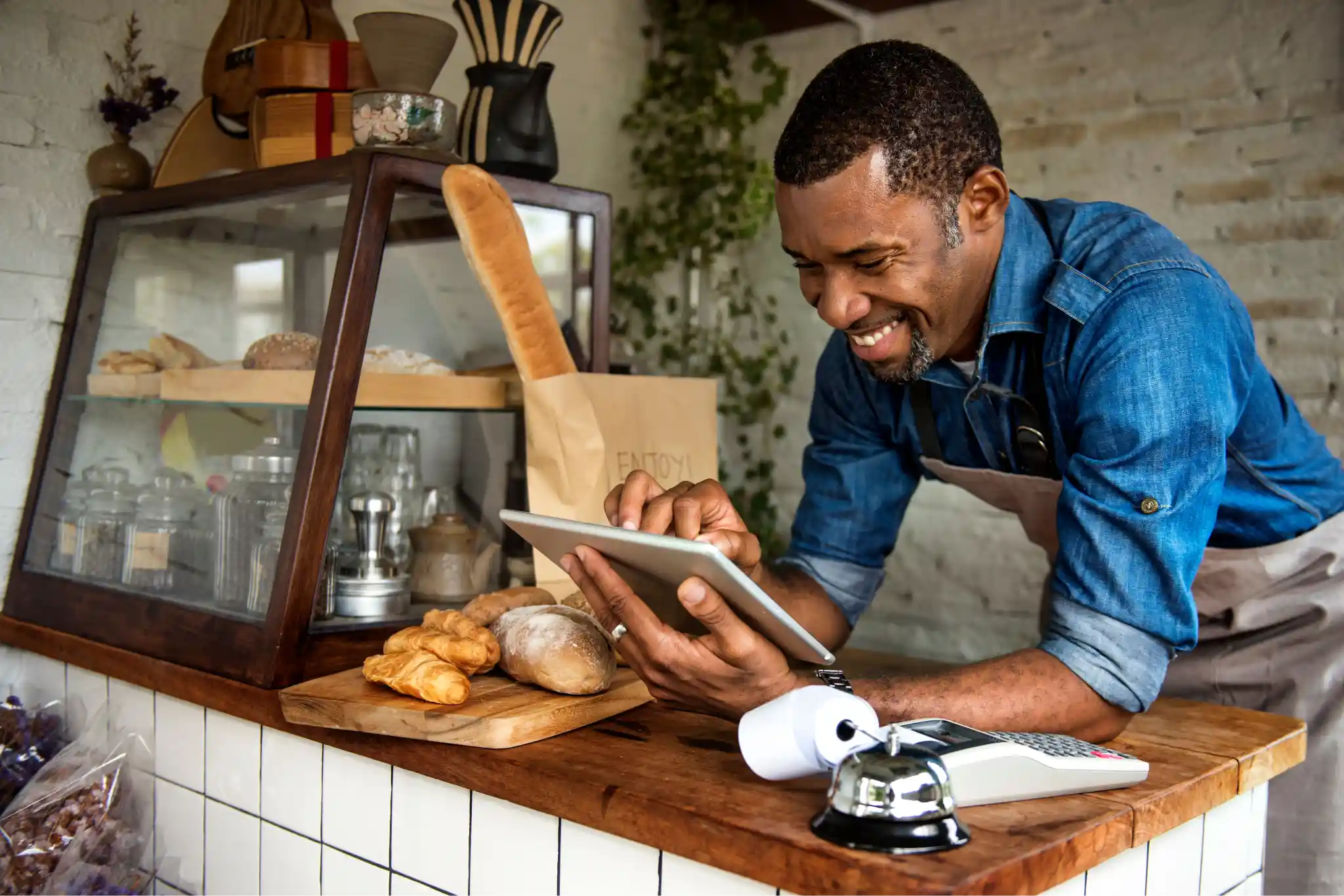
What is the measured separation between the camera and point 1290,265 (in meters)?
2.71

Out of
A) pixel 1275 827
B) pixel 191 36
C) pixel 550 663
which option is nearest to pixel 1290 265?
pixel 1275 827

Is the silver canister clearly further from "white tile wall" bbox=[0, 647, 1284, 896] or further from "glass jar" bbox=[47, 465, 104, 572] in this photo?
"glass jar" bbox=[47, 465, 104, 572]

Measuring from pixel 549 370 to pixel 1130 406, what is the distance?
772 millimetres

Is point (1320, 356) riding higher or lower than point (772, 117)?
lower

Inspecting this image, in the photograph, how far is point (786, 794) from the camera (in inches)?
42.4

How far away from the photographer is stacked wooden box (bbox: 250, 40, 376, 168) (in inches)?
71.6

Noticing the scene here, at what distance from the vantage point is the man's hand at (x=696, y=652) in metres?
1.19

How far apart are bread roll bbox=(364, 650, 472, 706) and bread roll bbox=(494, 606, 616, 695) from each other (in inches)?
2.7

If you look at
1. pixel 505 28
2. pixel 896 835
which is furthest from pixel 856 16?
pixel 896 835

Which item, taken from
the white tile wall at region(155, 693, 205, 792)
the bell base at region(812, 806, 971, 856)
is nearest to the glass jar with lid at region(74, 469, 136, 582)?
the white tile wall at region(155, 693, 205, 792)

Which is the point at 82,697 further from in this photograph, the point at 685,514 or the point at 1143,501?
the point at 1143,501

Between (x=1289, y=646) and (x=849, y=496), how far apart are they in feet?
2.21

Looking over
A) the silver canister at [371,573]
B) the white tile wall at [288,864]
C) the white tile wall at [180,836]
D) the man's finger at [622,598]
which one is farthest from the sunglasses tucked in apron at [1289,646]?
the white tile wall at [180,836]

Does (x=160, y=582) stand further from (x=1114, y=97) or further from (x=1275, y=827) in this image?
(x=1114, y=97)
